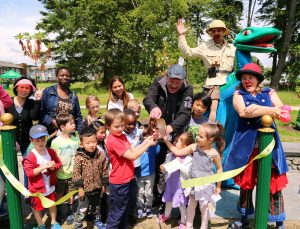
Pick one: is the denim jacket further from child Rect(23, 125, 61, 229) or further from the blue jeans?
the blue jeans

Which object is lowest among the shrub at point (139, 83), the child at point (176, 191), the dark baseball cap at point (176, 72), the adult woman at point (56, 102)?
the shrub at point (139, 83)

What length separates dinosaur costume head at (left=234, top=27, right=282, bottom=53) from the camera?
3.73m

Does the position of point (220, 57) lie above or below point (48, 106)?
above

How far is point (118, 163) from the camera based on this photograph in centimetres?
310

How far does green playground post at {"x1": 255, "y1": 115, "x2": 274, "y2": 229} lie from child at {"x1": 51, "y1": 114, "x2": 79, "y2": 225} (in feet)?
6.55

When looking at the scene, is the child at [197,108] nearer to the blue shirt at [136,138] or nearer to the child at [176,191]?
the child at [176,191]

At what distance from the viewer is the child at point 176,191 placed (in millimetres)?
3402

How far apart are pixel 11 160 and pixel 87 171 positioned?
0.80m

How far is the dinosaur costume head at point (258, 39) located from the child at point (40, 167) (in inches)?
103

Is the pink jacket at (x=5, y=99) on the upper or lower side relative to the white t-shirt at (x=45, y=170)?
upper

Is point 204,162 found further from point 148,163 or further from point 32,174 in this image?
point 32,174

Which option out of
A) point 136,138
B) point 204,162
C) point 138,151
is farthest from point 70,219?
point 204,162

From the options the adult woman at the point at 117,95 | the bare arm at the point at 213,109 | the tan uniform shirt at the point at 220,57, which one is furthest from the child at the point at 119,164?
the tan uniform shirt at the point at 220,57

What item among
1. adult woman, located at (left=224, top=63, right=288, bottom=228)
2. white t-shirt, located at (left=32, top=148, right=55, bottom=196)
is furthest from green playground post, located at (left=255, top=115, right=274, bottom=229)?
white t-shirt, located at (left=32, top=148, right=55, bottom=196)
